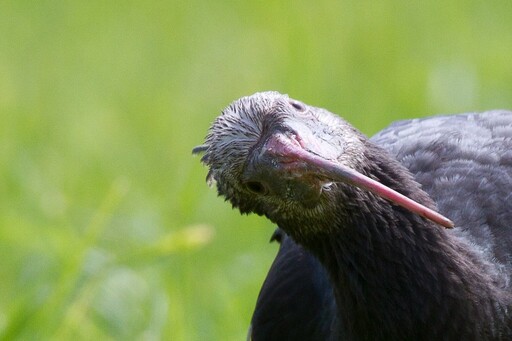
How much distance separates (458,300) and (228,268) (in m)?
2.91

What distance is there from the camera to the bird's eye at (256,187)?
4312 millimetres

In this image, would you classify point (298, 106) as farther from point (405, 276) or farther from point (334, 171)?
point (405, 276)

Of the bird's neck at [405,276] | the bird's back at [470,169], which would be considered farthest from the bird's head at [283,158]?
the bird's back at [470,169]

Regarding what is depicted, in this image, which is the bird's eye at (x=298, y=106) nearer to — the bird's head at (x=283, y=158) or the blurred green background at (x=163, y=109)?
the bird's head at (x=283, y=158)

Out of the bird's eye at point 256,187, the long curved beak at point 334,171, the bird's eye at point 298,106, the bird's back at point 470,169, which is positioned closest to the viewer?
the long curved beak at point 334,171

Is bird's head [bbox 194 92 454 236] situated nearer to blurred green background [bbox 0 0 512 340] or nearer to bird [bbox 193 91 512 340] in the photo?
bird [bbox 193 91 512 340]

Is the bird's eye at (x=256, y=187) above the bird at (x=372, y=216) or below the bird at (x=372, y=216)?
below

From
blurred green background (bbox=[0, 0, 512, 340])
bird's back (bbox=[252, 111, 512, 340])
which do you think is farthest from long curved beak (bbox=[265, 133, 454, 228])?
blurred green background (bbox=[0, 0, 512, 340])

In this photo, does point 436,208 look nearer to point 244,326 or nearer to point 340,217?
point 340,217

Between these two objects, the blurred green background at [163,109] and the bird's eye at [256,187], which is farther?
the blurred green background at [163,109]

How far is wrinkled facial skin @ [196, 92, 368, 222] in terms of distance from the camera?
424 cm

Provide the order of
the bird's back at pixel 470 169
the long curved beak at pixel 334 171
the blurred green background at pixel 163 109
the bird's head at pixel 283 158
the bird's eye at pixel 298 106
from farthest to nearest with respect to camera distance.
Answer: the blurred green background at pixel 163 109 → the bird's back at pixel 470 169 → the bird's eye at pixel 298 106 → the bird's head at pixel 283 158 → the long curved beak at pixel 334 171

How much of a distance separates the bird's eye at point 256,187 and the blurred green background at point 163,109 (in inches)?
31.4

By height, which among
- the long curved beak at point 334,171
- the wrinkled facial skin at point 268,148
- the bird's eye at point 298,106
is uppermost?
the bird's eye at point 298,106
